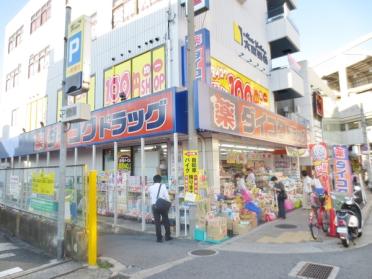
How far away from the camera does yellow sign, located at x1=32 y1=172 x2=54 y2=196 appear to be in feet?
25.6

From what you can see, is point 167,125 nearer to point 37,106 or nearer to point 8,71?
point 37,106

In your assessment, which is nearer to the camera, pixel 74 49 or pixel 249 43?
pixel 74 49

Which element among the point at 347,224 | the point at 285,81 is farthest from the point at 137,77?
the point at 347,224

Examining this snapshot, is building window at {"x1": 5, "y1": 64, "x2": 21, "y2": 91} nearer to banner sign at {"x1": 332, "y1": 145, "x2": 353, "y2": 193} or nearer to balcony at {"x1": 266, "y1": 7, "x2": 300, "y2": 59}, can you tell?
balcony at {"x1": 266, "y1": 7, "x2": 300, "y2": 59}

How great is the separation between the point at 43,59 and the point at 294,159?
19079 mm

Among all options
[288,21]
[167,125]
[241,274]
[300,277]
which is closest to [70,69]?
[167,125]

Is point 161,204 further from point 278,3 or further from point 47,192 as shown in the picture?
point 278,3

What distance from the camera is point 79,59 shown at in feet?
22.4

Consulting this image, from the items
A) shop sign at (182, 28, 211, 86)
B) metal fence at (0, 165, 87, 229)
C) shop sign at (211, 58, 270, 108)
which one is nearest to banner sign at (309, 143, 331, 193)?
shop sign at (211, 58, 270, 108)

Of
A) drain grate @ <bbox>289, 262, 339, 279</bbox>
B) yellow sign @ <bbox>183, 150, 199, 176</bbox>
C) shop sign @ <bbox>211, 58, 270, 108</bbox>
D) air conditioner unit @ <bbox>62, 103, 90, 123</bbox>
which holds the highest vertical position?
shop sign @ <bbox>211, 58, 270, 108</bbox>

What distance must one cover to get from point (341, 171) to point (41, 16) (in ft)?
74.5

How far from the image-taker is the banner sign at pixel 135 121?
9539mm

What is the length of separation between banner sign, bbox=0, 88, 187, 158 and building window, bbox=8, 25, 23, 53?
1441cm

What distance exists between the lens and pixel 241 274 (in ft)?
18.0
